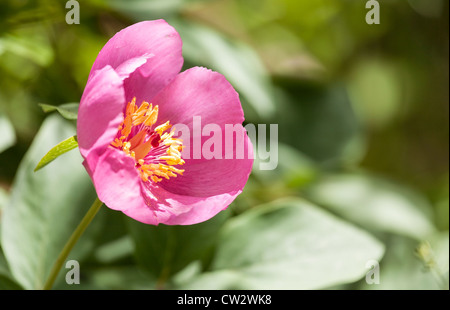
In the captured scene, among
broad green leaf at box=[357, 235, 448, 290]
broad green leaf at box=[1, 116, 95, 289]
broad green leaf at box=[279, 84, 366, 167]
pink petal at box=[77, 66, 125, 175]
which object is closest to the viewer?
pink petal at box=[77, 66, 125, 175]

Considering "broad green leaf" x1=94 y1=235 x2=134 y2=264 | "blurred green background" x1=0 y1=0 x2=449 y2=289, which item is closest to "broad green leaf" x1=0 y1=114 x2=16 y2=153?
"blurred green background" x1=0 y1=0 x2=449 y2=289

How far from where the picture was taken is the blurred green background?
558 millimetres

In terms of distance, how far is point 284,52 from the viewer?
1074 millimetres

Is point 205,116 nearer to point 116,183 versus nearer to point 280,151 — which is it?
point 116,183

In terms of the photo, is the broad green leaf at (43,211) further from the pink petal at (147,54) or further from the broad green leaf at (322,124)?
the broad green leaf at (322,124)

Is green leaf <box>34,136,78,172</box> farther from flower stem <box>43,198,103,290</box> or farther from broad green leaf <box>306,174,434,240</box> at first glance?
broad green leaf <box>306,174,434,240</box>

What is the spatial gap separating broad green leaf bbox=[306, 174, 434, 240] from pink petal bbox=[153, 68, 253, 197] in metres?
0.36

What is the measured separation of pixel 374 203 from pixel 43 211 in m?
0.49

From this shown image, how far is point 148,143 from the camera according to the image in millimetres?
483

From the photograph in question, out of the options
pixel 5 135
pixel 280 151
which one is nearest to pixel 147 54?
pixel 5 135

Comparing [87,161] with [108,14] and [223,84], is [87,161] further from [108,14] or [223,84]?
[108,14]

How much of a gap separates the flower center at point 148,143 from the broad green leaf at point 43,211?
0.34 feet

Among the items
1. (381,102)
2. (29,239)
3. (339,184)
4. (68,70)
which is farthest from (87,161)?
(381,102)
